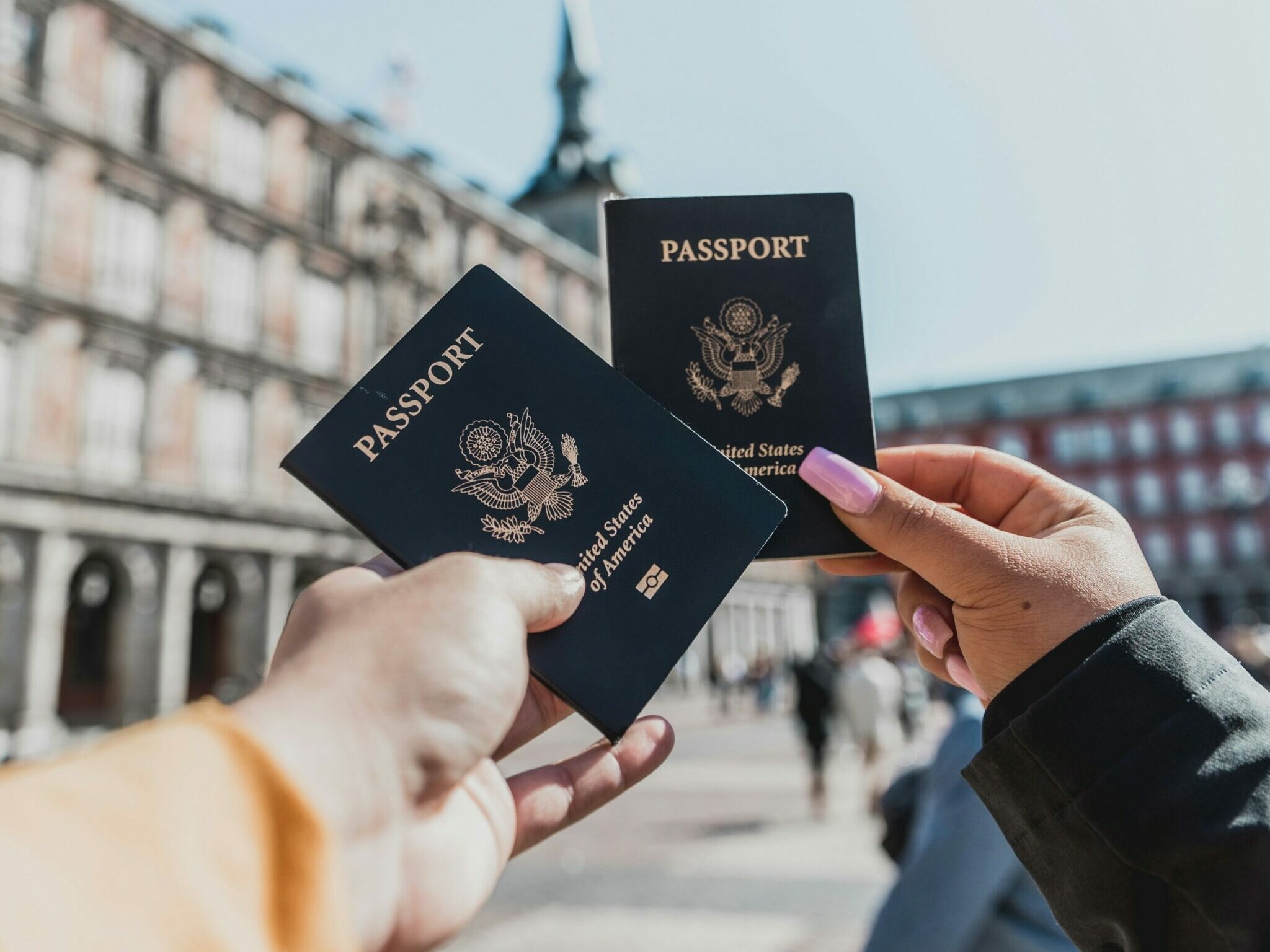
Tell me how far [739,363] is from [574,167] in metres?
43.1

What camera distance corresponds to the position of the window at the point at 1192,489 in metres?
52.3

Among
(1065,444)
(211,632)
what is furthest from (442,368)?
(1065,444)

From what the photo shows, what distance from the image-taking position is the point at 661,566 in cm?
143

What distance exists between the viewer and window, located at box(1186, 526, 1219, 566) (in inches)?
2029

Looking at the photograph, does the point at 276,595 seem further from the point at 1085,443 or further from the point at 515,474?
the point at 1085,443

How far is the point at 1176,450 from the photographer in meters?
53.4

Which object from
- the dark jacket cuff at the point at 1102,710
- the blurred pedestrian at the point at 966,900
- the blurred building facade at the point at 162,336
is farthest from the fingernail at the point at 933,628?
the blurred building facade at the point at 162,336

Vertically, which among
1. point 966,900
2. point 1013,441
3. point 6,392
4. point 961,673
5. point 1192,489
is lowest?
point 966,900

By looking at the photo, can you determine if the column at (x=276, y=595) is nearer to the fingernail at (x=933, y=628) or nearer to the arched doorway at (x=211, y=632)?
the arched doorway at (x=211, y=632)

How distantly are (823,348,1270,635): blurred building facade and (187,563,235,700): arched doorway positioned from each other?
37.3 metres

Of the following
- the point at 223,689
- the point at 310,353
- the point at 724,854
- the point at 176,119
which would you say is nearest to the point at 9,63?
the point at 176,119

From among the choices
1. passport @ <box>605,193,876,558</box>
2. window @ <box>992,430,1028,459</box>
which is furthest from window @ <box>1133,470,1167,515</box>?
passport @ <box>605,193,876,558</box>

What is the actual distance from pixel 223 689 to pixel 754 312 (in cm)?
2264

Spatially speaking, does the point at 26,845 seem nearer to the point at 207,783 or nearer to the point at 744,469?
the point at 207,783
